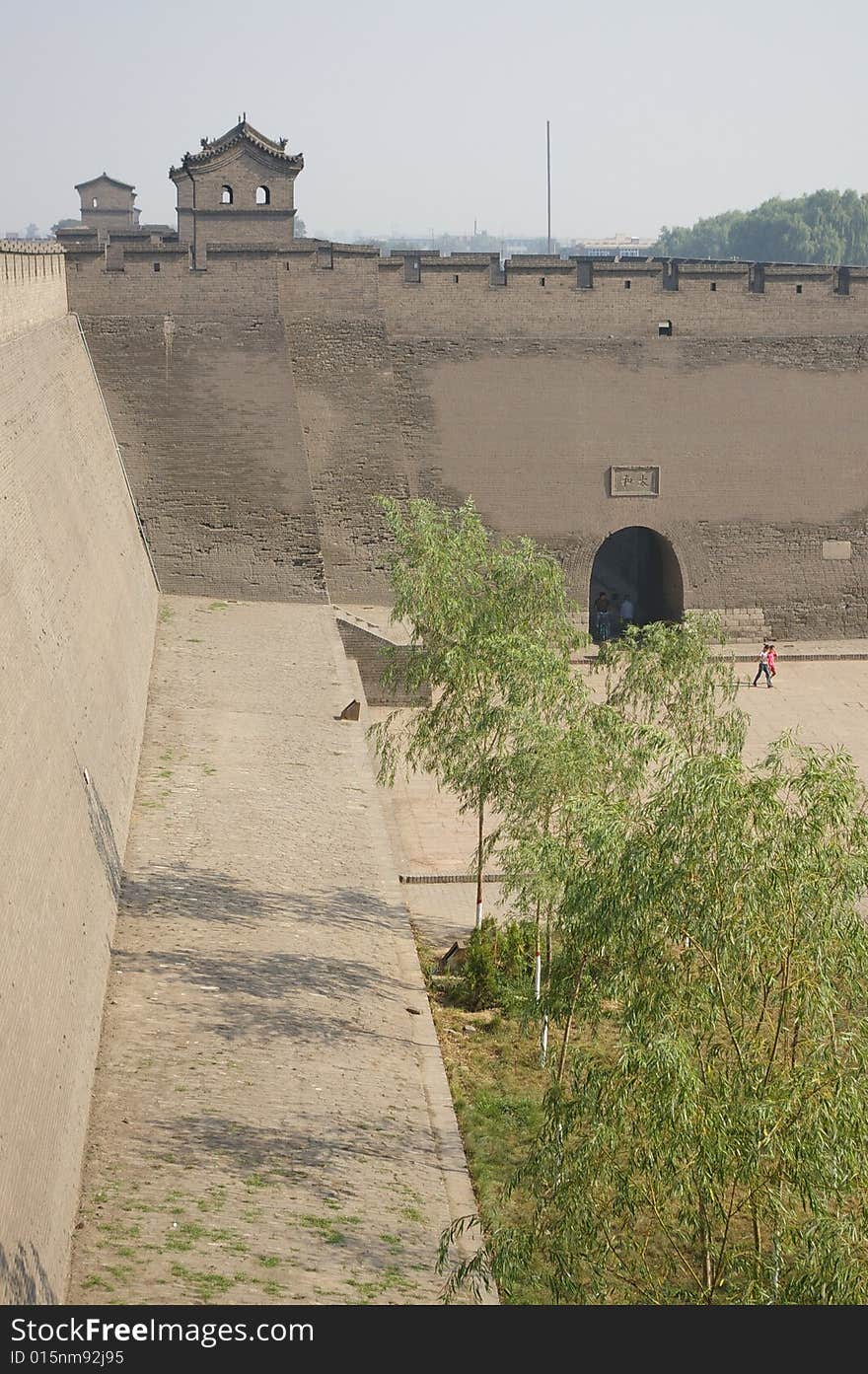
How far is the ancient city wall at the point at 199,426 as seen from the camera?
18672 mm

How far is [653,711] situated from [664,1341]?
6253 millimetres

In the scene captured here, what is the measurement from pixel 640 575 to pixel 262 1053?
1421 cm

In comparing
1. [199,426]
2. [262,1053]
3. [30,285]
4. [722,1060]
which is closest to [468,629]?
[262,1053]

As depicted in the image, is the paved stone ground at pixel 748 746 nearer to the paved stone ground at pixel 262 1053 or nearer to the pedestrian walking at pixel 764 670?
the pedestrian walking at pixel 764 670

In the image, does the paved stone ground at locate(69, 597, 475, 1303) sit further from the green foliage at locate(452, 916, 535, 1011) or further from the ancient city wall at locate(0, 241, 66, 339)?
the ancient city wall at locate(0, 241, 66, 339)

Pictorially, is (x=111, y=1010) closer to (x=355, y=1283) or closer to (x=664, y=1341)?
(x=355, y=1283)

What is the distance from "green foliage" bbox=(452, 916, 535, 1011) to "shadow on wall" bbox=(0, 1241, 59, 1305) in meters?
4.62

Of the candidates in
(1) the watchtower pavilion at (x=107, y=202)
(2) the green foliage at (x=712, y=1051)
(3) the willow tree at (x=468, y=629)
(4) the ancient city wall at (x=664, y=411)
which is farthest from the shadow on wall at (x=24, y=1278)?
(1) the watchtower pavilion at (x=107, y=202)

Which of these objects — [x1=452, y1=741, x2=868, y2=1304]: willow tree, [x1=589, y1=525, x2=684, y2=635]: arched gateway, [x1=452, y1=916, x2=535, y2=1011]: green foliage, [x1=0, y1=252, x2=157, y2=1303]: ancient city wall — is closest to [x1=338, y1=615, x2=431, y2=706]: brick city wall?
[x1=0, y1=252, x2=157, y2=1303]: ancient city wall

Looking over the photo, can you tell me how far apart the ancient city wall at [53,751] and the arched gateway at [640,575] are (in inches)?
257

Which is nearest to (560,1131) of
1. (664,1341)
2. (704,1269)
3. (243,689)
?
(704,1269)

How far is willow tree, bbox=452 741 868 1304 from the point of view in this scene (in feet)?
16.6

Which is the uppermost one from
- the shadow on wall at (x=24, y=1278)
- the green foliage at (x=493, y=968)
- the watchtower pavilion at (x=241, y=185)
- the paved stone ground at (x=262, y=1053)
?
the watchtower pavilion at (x=241, y=185)

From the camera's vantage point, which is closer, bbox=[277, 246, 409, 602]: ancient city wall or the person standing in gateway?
bbox=[277, 246, 409, 602]: ancient city wall
